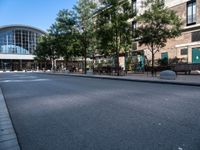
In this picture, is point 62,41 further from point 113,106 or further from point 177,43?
point 113,106

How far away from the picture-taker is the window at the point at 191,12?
2608 centimetres

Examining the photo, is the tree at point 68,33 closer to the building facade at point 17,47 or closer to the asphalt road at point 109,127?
the asphalt road at point 109,127

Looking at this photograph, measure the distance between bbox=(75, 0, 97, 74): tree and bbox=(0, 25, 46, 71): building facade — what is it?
47162 millimetres

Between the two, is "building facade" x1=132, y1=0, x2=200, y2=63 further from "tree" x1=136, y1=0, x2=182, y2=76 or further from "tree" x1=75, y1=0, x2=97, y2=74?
"tree" x1=75, y1=0, x2=97, y2=74

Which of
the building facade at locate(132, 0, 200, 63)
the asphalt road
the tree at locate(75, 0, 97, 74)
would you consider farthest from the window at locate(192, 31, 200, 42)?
the asphalt road

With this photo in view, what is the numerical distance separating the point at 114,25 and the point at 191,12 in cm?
1062

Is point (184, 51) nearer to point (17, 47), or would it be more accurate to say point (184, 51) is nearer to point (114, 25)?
point (114, 25)

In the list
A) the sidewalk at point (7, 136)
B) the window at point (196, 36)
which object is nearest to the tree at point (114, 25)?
the window at point (196, 36)

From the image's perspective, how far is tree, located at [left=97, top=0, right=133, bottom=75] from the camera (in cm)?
2312

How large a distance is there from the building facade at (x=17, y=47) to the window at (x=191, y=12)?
192 ft

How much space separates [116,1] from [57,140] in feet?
70.9

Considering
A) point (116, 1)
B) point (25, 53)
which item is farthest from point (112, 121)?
point (25, 53)

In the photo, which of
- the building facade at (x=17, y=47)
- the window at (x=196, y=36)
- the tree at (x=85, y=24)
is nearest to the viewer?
the window at (x=196, y=36)

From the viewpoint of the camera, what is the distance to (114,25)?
75.6ft
